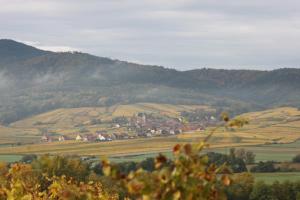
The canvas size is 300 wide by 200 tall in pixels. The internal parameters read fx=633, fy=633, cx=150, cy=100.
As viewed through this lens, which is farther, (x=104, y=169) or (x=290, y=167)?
Result: (x=290, y=167)

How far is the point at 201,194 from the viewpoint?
339 inches

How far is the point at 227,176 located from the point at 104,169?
1725 mm

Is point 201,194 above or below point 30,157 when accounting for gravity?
above

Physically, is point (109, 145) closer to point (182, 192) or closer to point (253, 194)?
point (253, 194)

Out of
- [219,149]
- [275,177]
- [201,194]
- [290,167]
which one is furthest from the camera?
[219,149]

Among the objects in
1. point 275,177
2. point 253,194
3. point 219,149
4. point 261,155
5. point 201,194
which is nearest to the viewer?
point 201,194

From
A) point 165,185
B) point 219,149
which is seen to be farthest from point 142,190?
point 219,149

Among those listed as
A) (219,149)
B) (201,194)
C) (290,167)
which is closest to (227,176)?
(201,194)

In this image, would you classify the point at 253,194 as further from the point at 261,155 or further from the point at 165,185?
the point at 165,185

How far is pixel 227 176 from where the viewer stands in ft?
28.3

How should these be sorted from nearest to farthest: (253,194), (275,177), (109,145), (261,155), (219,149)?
(253,194) → (275,177) → (261,155) → (219,149) → (109,145)

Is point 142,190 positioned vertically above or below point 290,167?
above

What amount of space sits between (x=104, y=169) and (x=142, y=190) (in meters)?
0.56

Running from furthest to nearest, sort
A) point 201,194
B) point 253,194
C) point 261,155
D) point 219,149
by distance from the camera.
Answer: point 219,149, point 261,155, point 253,194, point 201,194
